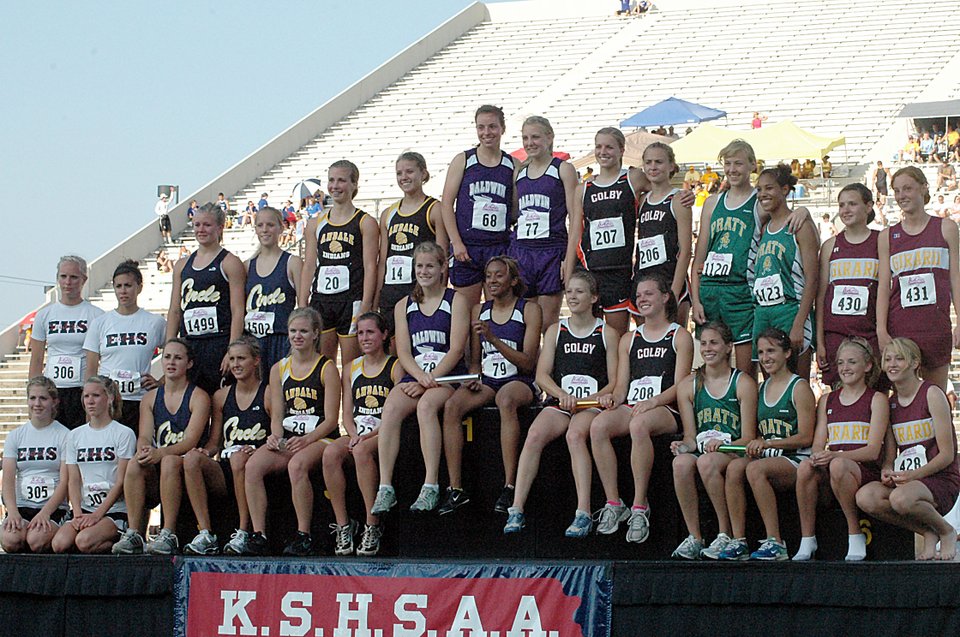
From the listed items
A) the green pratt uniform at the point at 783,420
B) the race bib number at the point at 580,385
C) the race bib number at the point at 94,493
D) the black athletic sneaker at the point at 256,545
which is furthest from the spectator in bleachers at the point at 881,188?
the race bib number at the point at 94,493

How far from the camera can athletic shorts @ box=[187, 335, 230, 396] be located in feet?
25.5

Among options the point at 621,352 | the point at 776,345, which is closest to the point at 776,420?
the point at 776,345

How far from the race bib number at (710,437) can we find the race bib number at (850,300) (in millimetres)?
879

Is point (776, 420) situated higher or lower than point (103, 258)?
lower

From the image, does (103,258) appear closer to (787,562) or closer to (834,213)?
(834,213)

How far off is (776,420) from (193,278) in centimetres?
347

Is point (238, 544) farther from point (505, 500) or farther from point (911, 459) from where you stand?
point (911, 459)

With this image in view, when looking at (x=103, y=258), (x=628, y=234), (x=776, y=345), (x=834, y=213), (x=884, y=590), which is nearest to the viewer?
(x=884, y=590)

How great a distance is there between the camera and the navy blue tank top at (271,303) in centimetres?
771

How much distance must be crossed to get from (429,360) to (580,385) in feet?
2.71

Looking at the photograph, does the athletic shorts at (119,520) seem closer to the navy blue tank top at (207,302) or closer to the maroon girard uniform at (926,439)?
the navy blue tank top at (207,302)

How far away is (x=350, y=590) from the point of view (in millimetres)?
6629

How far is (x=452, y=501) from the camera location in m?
6.81

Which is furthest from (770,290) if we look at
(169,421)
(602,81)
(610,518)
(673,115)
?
(602,81)
